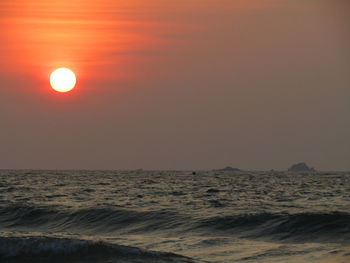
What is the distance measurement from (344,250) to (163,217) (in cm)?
1305

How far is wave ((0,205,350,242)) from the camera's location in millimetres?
27422

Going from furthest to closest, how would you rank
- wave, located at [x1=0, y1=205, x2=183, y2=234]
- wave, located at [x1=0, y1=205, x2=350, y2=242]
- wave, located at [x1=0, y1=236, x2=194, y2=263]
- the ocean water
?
wave, located at [x1=0, y1=205, x2=183, y2=234] → wave, located at [x1=0, y1=205, x2=350, y2=242] → the ocean water → wave, located at [x1=0, y1=236, x2=194, y2=263]

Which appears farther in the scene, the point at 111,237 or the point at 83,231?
the point at 83,231

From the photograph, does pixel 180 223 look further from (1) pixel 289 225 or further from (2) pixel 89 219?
(2) pixel 89 219

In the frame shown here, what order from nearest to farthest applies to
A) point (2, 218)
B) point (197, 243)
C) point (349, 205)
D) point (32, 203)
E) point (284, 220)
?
point (197, 243) → point (284, 220) → point (2, 218) → point (349, 205) → point (32, 203)

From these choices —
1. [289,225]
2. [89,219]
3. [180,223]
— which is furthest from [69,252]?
[89,219]

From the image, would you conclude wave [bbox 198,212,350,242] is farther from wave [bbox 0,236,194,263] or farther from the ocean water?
wave [bbox 0,236,194,263]

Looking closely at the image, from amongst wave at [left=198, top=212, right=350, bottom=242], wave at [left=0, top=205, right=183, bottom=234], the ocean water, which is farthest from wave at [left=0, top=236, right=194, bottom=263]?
wave at [left=0, top=205, right=183, bottom=234]

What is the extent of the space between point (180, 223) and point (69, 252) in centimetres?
1057

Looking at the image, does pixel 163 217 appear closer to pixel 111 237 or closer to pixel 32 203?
pixel 111 237

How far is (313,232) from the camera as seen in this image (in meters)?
27.2

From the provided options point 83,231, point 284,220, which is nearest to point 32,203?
point 83,231

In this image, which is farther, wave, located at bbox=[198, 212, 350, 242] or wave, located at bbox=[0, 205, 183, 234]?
wave, located at bbox=[0, 205, 183, 234]

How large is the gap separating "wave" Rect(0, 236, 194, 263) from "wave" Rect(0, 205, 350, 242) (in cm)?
757
